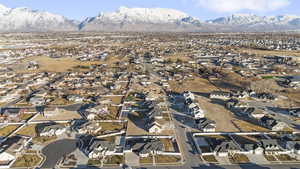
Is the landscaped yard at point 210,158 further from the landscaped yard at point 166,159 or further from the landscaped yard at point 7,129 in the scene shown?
the landscaped yard at point 7,129

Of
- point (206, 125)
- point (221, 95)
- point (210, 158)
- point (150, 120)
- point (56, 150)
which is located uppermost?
point (221, 95)

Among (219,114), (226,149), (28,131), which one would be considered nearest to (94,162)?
(28,131)

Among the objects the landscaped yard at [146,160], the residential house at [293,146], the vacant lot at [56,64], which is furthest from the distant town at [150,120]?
the vacant lot at [56,64]

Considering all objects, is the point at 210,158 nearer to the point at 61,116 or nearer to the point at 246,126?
the point at 246,126

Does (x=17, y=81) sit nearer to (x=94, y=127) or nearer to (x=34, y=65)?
(x=34, y=65)

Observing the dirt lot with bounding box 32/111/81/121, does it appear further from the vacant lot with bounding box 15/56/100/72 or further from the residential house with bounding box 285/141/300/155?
the vacant lot with bounding box 15/56/100/72

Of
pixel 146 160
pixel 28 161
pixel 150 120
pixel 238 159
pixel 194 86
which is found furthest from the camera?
pixel 194 86
